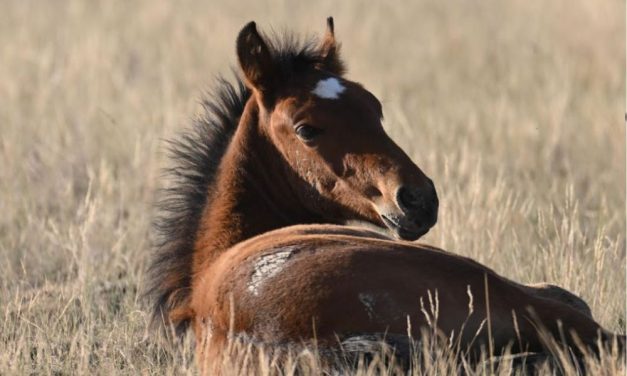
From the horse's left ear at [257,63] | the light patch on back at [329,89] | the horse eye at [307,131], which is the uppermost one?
the horse's left ear at [257,63]

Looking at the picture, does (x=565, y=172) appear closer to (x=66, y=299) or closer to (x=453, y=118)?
(x=453, y=118)

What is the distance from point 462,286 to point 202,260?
1524mm

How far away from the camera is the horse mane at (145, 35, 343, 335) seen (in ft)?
19.0

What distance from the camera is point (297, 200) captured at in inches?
247

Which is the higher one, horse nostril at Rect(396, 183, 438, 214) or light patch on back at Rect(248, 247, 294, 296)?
horse nostril at Rect(396, 183, 438, 214)

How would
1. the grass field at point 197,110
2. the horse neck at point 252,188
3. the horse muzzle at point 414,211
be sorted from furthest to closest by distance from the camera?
→ the grass field at point 197,110
the horse neck at point 252,188
the horse muzzle at point 414,211

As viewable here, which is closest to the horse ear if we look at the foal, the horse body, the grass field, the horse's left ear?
the foal

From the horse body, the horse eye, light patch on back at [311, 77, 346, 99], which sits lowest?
the horse body

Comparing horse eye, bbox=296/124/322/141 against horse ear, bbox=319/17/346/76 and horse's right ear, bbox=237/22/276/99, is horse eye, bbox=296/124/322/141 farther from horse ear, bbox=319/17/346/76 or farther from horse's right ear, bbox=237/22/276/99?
Result: horse ear, bbox=319/17/346/76

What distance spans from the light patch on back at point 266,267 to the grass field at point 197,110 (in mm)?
621

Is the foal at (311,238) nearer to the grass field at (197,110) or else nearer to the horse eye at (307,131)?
the horse eye at (307,131)

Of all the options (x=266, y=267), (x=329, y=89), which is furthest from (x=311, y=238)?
(x=329, y=89)

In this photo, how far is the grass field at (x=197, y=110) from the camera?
21.7ft

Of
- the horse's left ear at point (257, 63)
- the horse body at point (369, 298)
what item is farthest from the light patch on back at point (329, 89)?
the horse body at point (369, 298)
